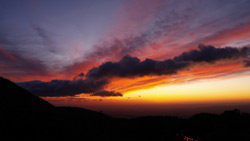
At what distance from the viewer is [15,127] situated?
992 inches

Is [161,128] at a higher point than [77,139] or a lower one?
lower

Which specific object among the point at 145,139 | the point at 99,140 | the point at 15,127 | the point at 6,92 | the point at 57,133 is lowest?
the point at 145,139

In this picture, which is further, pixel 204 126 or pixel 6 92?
pixel 204 126

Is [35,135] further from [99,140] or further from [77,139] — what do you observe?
[99,140]

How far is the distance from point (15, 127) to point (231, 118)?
61503 millimetres

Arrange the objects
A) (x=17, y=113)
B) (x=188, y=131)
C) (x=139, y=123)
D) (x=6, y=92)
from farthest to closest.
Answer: (x=139, y=123), (x=188, y=131), (x=6, y=92), (x=17, y=113)

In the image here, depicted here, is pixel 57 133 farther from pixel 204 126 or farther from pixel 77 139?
pixel 204 126

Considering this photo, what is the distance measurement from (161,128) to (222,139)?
35.4 metres

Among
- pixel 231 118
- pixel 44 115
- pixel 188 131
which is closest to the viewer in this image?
pixel 44 115

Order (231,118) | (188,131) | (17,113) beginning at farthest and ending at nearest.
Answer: (188,131)
(231,118)
(17,113)

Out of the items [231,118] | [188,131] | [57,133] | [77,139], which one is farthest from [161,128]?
[57,133]

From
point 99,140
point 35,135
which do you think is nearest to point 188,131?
point 99,140

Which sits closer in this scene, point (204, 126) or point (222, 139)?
point (222, 139)

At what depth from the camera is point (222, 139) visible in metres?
30.0
